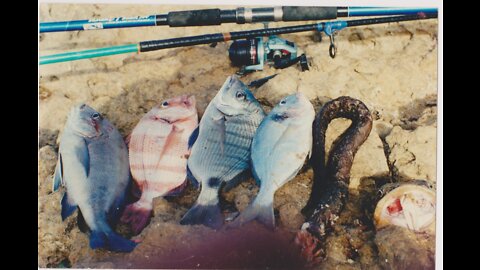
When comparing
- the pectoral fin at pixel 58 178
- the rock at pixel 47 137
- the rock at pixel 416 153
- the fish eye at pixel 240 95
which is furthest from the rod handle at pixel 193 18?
the rock at pixel 416 153

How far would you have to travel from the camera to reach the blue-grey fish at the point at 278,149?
3768 millimetres

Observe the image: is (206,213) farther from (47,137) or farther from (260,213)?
(47,137)

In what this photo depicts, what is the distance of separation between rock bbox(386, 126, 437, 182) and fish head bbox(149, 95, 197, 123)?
167 cm

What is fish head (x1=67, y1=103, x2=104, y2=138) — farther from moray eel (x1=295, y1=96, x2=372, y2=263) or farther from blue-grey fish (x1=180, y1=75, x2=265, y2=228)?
moray eel (x1=295, y1=96, x2=372, y2=263)

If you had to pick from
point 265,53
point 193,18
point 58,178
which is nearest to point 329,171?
point 265,53

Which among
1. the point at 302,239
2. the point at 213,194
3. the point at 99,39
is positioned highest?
the point at 99,39

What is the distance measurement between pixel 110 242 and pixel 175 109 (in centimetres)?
120

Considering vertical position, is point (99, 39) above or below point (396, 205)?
above

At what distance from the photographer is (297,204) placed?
3928 millimetres

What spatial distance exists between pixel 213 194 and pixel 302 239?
2.40 feet

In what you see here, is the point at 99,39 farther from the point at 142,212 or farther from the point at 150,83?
the point at 142,212

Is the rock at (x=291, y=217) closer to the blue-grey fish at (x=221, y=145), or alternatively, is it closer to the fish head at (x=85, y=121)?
the blue-grey fish at (x=221, y=145)

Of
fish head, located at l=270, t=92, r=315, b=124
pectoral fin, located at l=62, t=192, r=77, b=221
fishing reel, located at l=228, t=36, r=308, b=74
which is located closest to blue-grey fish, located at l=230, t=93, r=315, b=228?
fish head, located at l=270, t=92, r=315, b=124
